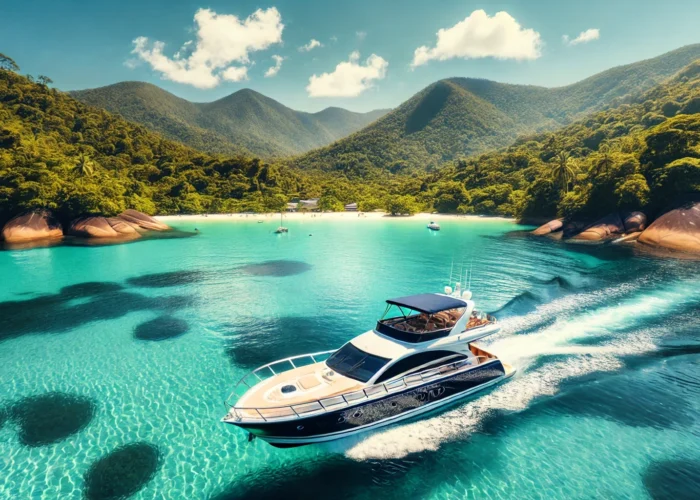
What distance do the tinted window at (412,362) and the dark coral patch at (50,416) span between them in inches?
484

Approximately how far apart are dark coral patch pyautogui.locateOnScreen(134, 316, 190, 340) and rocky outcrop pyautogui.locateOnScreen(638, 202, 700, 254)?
2317 inches

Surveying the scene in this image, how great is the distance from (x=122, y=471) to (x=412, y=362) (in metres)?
10.7

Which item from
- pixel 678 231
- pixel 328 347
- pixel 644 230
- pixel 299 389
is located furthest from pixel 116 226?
pixel 678 231

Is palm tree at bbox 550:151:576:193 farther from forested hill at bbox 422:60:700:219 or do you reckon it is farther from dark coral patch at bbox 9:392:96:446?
dark coral patch at bbox 9:392:96:446

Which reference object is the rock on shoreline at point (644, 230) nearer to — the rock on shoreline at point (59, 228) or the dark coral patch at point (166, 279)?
the dark coral patch at point (166, 279)

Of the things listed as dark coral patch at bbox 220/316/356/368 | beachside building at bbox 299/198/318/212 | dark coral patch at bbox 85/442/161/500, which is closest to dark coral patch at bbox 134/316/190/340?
dark coral patch at bbox 220/316/356/368

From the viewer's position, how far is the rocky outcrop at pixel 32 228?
57.2m

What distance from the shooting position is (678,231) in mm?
45594

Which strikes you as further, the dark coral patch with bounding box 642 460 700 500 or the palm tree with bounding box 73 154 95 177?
the palm tree with bounding box 73 154 95 177

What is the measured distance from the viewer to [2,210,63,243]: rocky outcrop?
57.2 metres

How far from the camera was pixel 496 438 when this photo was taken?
12578 mm

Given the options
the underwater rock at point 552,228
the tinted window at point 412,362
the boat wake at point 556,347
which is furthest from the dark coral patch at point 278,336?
the underwater rock at point 552,228

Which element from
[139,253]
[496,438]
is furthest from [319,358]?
[139,253]

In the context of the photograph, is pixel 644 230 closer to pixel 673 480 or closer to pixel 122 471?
pixel 673 480
